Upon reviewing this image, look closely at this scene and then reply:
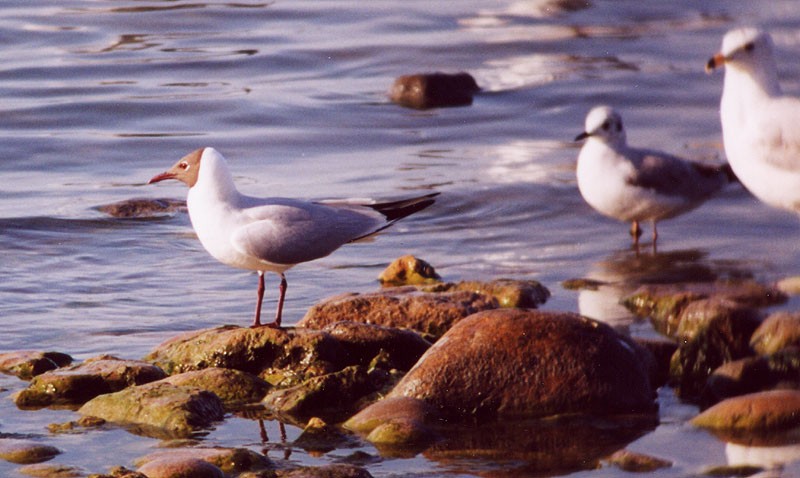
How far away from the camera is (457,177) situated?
40.8 ft

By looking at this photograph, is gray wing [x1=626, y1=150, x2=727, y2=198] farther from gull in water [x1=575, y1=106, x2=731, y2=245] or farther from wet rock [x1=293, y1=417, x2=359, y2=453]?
wet rock [x1=293, y1=417, x2=359, y2=453]

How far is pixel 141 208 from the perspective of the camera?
36.9 feet

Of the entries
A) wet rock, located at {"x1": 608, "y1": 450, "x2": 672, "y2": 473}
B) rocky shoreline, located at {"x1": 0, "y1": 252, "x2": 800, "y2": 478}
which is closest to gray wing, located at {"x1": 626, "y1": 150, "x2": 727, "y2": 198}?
rocky shoreline, located at {"x1": 0, "y1": 252, "x2": 800, "y2": 478}

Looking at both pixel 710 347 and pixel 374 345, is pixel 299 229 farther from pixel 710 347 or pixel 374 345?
pixel 710 347

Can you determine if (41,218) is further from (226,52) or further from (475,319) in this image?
(226,52)

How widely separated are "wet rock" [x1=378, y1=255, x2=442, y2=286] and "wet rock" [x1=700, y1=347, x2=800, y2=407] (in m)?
2.51

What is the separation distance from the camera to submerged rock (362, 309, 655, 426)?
623 centimetres

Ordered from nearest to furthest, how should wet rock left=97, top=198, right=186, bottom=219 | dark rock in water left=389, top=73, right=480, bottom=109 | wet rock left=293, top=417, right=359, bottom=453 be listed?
wet rock left=293, top=417, right=359, bottom=453, wet rock left=97, top=198, right=186, bottom=219, dark rock in water left=389, top=73, right=480, bottom=109

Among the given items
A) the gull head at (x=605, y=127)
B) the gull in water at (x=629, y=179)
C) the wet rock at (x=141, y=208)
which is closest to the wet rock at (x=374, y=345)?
the gull in water at (x=629, y=179)

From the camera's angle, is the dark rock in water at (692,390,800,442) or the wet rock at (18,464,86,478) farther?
the dark rock in water at (692,390,800,442)

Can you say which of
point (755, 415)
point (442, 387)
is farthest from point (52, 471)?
point (755, 415)

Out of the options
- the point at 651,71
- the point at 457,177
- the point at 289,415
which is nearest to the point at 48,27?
the point at 651,71

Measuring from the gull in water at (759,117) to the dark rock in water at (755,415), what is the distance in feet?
7.33

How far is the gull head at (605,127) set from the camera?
388 inches
